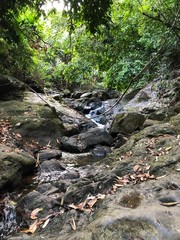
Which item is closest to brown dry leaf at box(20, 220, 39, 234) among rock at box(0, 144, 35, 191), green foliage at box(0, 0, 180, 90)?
rock at box(0, 144, 35, 191)

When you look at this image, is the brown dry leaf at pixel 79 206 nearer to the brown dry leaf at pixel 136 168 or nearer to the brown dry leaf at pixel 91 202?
the brown dry leaf at pixel 91 202

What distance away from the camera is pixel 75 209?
2760 millimetres

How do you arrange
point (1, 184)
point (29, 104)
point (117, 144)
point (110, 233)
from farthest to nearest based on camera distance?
1. point (29, 104)
2. point (117, 144)
3. point (1, 184)
4. point (110, 233)

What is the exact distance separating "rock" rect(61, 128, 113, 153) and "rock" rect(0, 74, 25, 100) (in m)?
3.26

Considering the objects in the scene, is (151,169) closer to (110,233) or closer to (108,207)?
(108,207)

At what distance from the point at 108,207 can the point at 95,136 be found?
546 centimetres

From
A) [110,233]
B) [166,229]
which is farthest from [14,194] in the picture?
[166,229]

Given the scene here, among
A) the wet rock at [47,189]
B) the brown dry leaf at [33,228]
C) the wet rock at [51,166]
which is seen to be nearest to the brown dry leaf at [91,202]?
the brown dry leaf at [33,228]

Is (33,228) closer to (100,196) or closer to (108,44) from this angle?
(100,196)

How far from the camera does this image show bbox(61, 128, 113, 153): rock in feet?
24.0

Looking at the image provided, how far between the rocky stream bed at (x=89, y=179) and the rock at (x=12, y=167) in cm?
2

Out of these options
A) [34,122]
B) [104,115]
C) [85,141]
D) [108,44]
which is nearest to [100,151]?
[85,141]

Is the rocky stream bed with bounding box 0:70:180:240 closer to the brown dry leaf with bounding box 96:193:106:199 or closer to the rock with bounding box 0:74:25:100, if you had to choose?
the brown dry leaf with bounding box 96:193:106:199

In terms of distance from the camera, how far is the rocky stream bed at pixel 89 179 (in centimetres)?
216
